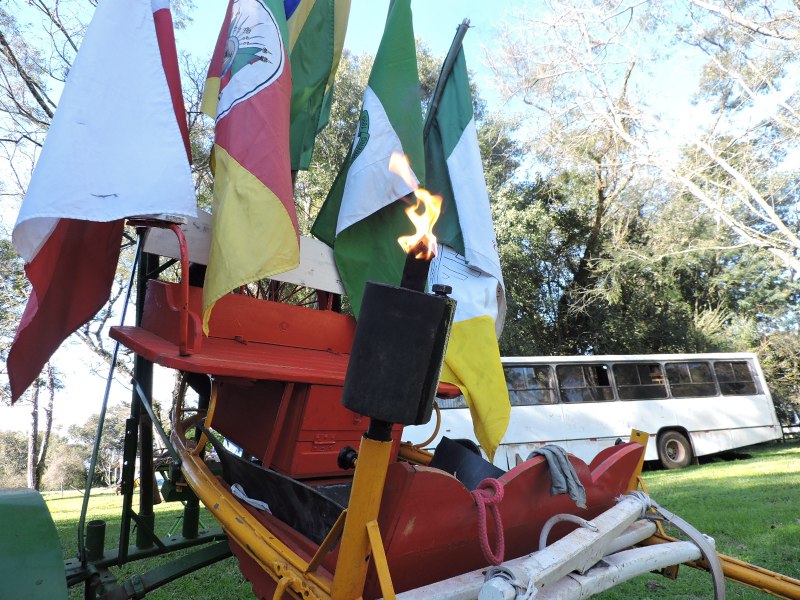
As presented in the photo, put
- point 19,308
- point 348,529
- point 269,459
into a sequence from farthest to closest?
point 19,308
point 269,459
point 348,529

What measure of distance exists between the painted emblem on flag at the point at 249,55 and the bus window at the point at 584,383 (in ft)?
33.0

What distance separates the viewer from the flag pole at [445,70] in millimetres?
4082

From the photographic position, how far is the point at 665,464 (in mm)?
11672

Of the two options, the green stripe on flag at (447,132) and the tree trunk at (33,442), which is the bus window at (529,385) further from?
the tree trunk at (33,442)

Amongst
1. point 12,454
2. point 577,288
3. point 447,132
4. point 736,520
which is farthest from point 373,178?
point 12,454

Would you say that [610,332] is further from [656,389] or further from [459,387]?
[459,387]

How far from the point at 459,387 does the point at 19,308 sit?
15.7 m

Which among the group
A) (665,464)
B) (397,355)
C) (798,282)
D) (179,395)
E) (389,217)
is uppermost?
(798,282)

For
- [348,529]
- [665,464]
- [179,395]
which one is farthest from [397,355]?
[665,464]

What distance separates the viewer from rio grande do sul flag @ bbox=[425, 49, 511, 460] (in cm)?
319

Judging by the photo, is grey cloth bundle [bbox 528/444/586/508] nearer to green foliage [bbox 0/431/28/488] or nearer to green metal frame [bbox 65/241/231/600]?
green metal frame [bbox 65/241/231/600]

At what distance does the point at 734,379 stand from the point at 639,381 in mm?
2753

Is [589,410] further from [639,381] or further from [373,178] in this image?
[373,178]

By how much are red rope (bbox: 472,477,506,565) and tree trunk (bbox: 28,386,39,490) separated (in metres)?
20.3
